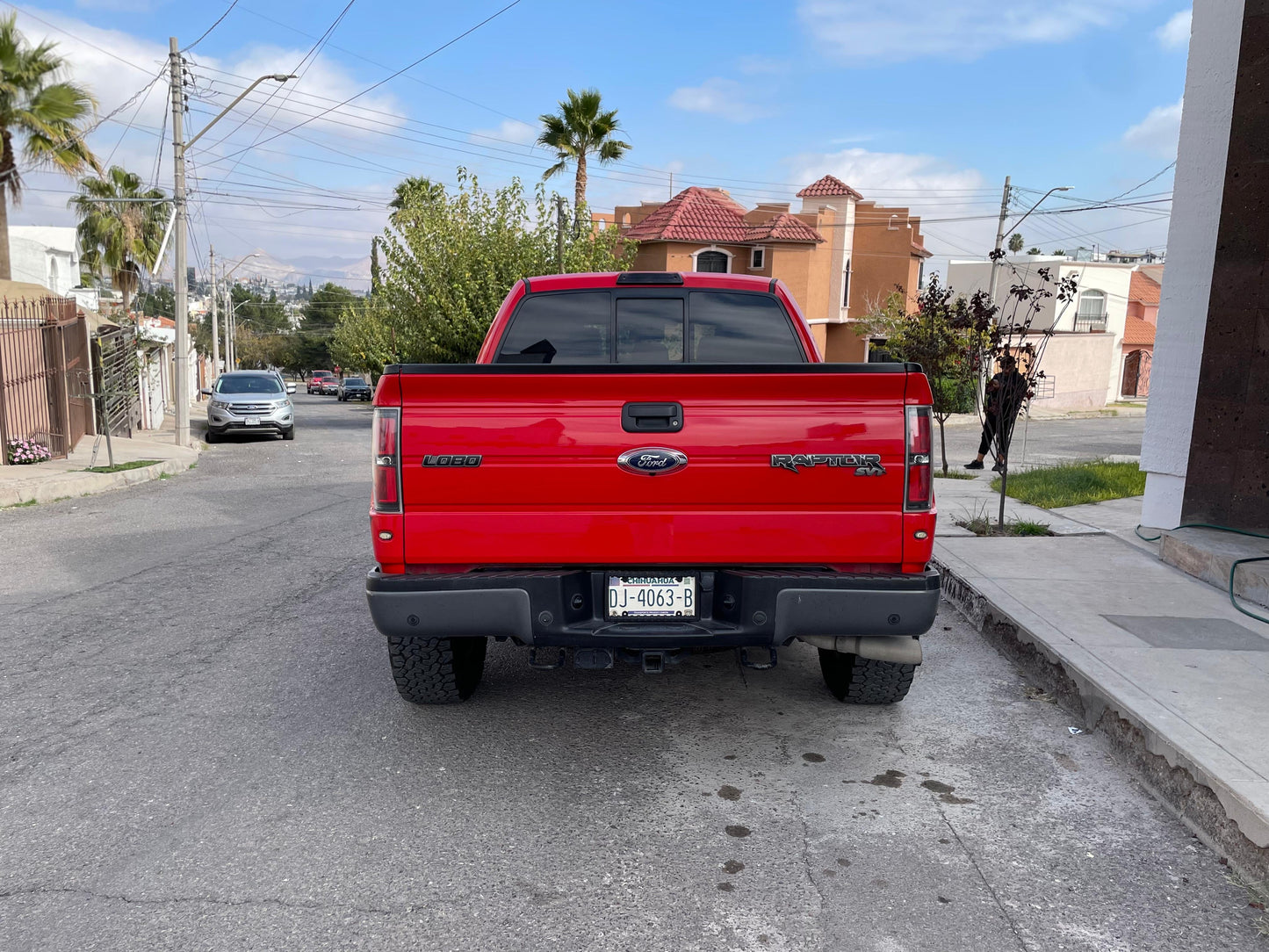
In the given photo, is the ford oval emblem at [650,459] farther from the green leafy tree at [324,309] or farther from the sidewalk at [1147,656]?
the green leafy tree at [324,309]

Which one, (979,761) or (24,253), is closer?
(979,761)

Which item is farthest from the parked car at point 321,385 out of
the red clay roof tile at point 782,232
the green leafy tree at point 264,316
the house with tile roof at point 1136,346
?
the house with tile roof at point 1136,346

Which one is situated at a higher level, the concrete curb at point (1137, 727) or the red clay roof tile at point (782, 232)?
the red clay roof tile at point (782, 232)

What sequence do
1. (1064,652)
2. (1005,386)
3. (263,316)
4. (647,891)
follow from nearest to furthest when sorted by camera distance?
(647,891) → (1064,652) → (1005,386) → (263,316)

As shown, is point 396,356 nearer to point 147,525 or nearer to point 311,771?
point 147,525

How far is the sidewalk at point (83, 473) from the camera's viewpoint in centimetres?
1190

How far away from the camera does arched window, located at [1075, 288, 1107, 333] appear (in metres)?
49.6

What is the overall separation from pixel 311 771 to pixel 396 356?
28386mm

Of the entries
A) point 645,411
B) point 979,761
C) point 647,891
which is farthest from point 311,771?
point 979,761

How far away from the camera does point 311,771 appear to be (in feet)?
13.1

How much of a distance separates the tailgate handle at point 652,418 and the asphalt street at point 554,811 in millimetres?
1433

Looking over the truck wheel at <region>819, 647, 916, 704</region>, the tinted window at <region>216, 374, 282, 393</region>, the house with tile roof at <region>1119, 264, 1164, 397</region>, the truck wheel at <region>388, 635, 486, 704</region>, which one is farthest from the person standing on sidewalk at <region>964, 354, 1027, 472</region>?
the house with tile roof at <region>1119, 264, 1164, 397</region>

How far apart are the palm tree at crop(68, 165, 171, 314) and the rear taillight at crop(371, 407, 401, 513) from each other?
108ft

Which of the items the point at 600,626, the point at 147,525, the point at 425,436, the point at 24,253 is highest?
the point at 24,253
